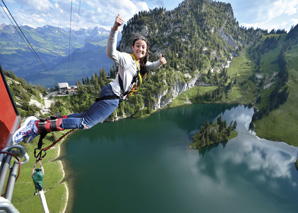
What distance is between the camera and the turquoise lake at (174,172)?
116 ft

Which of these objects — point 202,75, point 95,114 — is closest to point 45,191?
point 95,114

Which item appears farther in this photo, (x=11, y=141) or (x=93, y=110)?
(x=93, y=110)

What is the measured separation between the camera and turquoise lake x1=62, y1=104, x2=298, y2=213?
1391 inches

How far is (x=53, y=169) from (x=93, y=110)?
49.4m

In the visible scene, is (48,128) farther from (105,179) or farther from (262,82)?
(262,82)

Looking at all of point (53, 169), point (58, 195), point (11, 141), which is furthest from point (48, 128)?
point (53, 169)

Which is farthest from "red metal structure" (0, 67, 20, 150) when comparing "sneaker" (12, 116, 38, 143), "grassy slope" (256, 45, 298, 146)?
"grassy slope" (256, 45, 298, 146)

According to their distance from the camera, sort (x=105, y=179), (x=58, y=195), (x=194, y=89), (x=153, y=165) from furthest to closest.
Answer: (x=194, y=89)
(x=153, y=165)
(x=105, y=179)
(x=58, y=195)

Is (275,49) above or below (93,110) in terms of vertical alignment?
above

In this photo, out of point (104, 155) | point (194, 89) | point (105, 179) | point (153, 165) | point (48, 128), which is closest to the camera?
point (48, 128)

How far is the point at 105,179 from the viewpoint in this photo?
4047 cm

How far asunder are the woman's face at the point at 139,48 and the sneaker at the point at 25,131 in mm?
4152

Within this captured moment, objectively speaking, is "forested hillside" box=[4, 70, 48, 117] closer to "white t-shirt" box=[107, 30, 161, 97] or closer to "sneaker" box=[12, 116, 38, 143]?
"sneaker" box=[12, 116, 38, 143]

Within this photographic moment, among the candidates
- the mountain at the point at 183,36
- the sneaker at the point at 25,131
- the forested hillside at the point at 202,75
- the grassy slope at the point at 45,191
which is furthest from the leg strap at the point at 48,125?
the mountain at the point at 183,36
